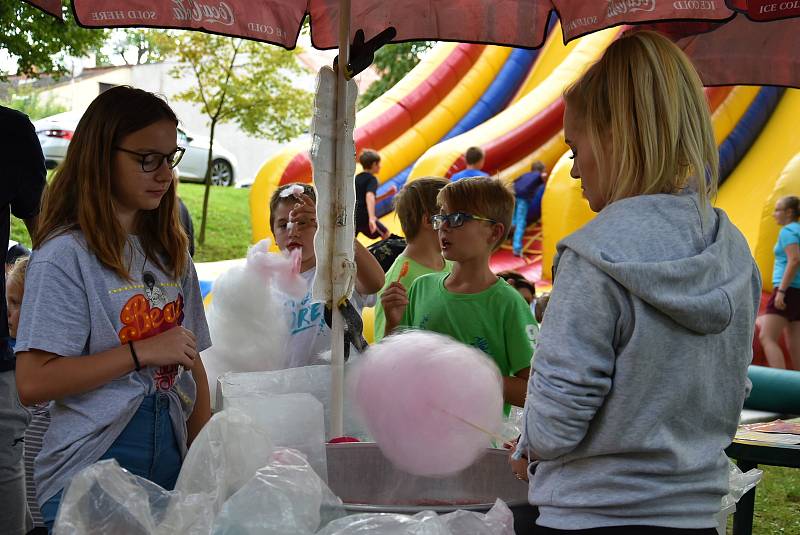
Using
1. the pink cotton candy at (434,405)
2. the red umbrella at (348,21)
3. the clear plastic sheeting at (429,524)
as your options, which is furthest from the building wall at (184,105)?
the clear plastic sheeting at (429,524)

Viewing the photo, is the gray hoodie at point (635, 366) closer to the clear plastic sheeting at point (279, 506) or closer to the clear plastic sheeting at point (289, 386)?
the clear plastic sheeting at point (279, 506)

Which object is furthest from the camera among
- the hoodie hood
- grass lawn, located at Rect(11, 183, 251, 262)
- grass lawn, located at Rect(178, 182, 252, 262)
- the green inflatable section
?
grass lawn, located at Rect(178, 182, 252, 262)

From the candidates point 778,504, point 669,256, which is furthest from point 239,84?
point 669,256

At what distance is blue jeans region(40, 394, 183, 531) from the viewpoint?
174cm

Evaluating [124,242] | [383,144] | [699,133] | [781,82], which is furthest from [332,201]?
[383,144]

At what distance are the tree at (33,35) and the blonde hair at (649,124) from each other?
20.7 feet

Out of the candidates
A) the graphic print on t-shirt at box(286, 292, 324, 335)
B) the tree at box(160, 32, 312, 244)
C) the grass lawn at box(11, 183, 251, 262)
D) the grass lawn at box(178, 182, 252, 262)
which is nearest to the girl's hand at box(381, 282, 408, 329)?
the graphic print on t-shirt at box(286, 292, 324, 335)

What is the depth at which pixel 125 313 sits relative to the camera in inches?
69.8

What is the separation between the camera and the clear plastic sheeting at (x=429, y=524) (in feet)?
4.87

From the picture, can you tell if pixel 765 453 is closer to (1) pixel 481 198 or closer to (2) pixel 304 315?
(1) pixel 481 198

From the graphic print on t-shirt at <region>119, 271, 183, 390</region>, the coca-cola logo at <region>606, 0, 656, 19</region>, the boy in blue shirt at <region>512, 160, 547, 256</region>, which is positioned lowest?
the boy in blue shirt at <region>512, 160, 547, 256</region>

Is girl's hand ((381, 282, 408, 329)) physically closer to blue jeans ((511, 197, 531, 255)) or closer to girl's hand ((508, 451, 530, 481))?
girl's hand ((508, 451, 530, 481))

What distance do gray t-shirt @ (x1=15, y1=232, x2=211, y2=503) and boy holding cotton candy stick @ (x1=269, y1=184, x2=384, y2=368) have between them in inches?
41.1

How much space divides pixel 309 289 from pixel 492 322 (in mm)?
706
